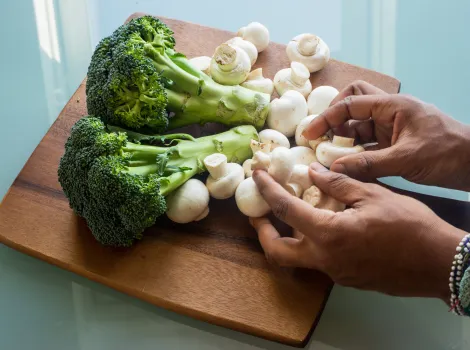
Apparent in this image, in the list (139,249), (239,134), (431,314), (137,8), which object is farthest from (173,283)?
(137,8)

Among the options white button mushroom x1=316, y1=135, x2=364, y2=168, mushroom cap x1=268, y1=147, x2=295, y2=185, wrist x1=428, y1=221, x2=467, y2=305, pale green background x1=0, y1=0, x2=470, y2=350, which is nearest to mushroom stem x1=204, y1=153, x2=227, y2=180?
mushroom cap x1=268, y1=147, x2=295, y2=185

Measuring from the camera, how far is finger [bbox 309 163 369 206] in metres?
1.11

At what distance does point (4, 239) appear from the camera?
1.31m

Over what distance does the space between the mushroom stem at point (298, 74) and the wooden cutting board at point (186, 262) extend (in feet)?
0.73

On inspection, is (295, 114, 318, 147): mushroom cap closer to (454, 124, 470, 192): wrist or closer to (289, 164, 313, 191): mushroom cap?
(289, 164, 313, 191): mushroom cap

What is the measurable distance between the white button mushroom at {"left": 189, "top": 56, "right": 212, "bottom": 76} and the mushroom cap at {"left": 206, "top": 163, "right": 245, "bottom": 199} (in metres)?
0.26

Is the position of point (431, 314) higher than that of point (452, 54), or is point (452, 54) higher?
point (452, 54)

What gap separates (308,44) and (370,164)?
1.42 ft

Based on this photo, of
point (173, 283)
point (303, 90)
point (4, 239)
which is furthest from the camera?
point (303, 90)

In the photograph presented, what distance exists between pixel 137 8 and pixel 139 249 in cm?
90

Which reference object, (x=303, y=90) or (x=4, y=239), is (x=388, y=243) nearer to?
(x=303, y=90)

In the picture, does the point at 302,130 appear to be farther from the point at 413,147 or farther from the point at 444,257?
the point at 444,257

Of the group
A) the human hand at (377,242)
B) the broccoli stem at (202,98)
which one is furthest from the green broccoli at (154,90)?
the human hand at (377,242)

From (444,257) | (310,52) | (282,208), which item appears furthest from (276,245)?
(310,52)
